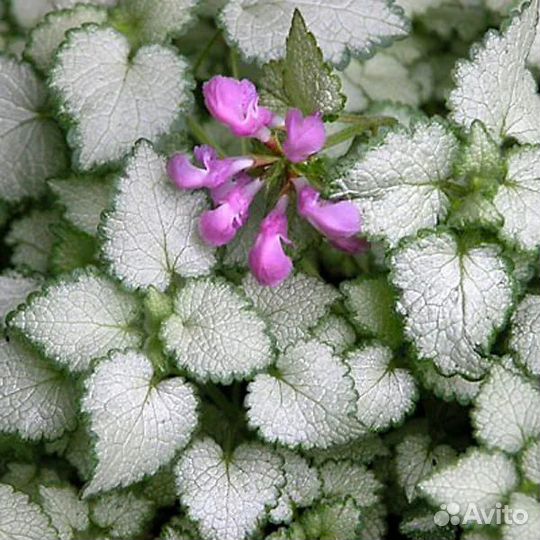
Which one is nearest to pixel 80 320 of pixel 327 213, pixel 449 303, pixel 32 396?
pixel 32 396

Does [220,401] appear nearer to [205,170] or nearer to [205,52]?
[205,170]

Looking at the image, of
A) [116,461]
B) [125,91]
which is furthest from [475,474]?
[125,91]

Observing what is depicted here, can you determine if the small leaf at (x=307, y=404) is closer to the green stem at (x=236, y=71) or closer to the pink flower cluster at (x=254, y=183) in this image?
the pink flower cluster at (x=254, y=183)

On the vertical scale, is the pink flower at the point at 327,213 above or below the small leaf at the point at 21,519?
above

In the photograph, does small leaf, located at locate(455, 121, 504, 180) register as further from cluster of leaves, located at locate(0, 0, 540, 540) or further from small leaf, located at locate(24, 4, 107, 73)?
small leaf, located at locate(24, 4, 107, 73)

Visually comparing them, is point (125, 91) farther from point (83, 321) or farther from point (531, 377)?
point (531, 377)

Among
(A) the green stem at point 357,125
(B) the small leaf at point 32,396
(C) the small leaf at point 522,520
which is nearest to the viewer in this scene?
(C) the small leaf at point 522,520

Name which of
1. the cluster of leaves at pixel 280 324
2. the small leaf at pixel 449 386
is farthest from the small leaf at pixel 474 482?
the small leaf at pixel 449 386
